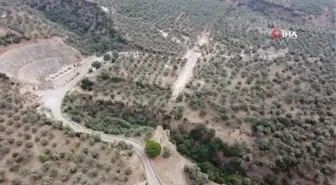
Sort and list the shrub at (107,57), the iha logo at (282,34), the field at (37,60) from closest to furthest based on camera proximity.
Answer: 1. the field at (37,60)
2. the shrub at (107,57)
3. the iha logo at (282,34)

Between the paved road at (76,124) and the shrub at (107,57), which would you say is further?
the shrub at (107,57)

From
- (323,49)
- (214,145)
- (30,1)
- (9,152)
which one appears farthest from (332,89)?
(30,1)

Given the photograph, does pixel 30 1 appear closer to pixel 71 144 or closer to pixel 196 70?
pixel 196 70

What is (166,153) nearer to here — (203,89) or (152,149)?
(152,149)

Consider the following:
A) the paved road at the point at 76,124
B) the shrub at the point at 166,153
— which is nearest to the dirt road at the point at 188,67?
the paved road at the point at 76,124

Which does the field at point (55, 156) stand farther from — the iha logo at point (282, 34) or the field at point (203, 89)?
the iha logo at point (282, 34)

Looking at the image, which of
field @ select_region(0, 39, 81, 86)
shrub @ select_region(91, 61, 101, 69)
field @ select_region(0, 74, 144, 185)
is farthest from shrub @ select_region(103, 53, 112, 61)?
field @ select_region(0, 74, 144, 185)

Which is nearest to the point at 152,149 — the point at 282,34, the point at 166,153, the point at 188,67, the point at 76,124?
the point at 166,153

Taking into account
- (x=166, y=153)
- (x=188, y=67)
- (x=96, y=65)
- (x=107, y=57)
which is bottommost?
(x=96, y=65)
